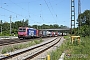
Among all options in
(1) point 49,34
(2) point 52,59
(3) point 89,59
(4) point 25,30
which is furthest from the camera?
(1) point 49,34

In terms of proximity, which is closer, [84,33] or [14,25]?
[84,33]

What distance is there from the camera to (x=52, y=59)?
13156 mm

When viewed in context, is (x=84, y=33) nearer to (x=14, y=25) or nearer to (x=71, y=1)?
(x=71, y=1)

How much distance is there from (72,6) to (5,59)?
87.8ft

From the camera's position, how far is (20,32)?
191 ft

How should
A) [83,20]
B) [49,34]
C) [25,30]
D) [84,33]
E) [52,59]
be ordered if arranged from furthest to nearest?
[83,20] < [49,34] < [25,30] < [84,33] < [52,59]

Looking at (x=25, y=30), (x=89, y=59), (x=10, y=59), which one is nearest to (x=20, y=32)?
(x=25, y=30)

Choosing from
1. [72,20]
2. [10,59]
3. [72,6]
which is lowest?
[10,59]

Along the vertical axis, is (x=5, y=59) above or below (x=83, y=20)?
below

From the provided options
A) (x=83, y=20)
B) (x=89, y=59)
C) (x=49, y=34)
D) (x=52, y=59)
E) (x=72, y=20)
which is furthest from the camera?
(x=83, y=20)

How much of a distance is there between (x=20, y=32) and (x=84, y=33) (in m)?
16.4

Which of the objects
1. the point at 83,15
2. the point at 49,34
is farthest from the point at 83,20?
the point at 49,34

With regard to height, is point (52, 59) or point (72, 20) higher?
point (72, 20)

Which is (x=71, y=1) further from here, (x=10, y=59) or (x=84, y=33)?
(x=10, y=59)
